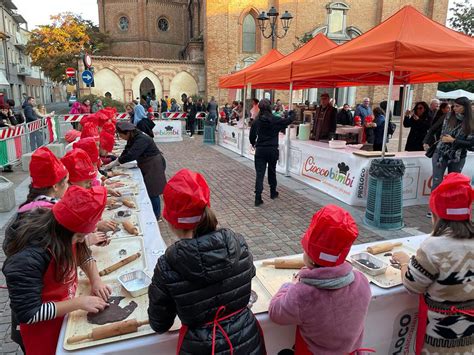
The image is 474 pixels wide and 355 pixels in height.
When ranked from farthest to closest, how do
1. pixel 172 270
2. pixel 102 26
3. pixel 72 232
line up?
pixel 102 26, pixel 72 232, pixel 172 270

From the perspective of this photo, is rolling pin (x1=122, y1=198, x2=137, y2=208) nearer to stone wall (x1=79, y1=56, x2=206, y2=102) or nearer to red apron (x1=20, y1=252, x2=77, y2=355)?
red apron (x1=20, y1=252, x2=77, y2=355)

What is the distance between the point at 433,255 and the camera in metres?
1.98

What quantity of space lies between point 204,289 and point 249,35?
3103 cm

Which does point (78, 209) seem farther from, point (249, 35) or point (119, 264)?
point (249, 35)

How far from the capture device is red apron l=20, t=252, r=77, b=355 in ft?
5.99

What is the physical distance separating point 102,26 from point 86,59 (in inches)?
1293

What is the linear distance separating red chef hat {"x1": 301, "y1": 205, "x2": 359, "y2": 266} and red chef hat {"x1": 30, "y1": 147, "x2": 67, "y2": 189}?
1.79 metres

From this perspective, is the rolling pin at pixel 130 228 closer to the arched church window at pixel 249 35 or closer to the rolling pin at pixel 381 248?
the rolling pin at pixel 381 248

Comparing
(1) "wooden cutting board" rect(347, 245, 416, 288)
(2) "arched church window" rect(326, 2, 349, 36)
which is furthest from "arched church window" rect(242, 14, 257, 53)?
(1) "wooden cutting board" rect(347, 245, 416, 288)

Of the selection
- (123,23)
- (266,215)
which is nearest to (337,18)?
(123,23)

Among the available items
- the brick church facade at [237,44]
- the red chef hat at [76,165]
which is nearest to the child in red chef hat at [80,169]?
the red chef hat at [76,165]

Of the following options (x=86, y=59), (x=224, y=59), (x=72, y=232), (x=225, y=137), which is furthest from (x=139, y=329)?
(x=224, y=59)

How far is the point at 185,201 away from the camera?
162 cm

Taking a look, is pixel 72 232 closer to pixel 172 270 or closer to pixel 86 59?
pixel 172 270
